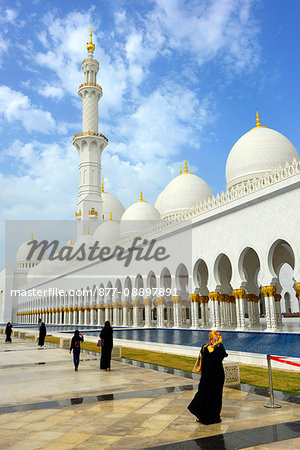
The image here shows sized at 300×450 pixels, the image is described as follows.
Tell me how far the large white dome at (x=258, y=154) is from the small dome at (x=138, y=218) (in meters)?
9.30

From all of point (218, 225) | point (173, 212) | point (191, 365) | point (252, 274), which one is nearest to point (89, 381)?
point (191, 365)

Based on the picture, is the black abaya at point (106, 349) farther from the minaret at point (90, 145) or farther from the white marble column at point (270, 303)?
the minaret at point (90, 145)

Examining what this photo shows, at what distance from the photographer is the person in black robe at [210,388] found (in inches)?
152

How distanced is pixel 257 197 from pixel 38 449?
1263cm

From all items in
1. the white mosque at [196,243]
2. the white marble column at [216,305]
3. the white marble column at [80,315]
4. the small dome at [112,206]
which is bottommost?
the white marble column at [80,315]

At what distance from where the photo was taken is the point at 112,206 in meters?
41.0

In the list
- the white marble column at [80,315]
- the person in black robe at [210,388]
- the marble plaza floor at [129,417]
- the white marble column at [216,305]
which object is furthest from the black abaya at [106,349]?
the white marble column at [80,315]

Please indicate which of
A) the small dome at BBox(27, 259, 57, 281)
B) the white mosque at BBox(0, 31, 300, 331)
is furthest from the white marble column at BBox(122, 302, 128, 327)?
the small dome at BBox(27, 259, 57, 281)

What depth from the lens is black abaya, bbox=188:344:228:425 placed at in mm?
3852

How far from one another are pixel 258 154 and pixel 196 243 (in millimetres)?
4978

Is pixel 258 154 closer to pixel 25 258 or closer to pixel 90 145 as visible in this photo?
pixel 90 145

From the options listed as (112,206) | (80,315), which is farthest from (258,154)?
(112,206)

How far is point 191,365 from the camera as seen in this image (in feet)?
25.5

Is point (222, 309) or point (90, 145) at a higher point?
point (90, 145)
